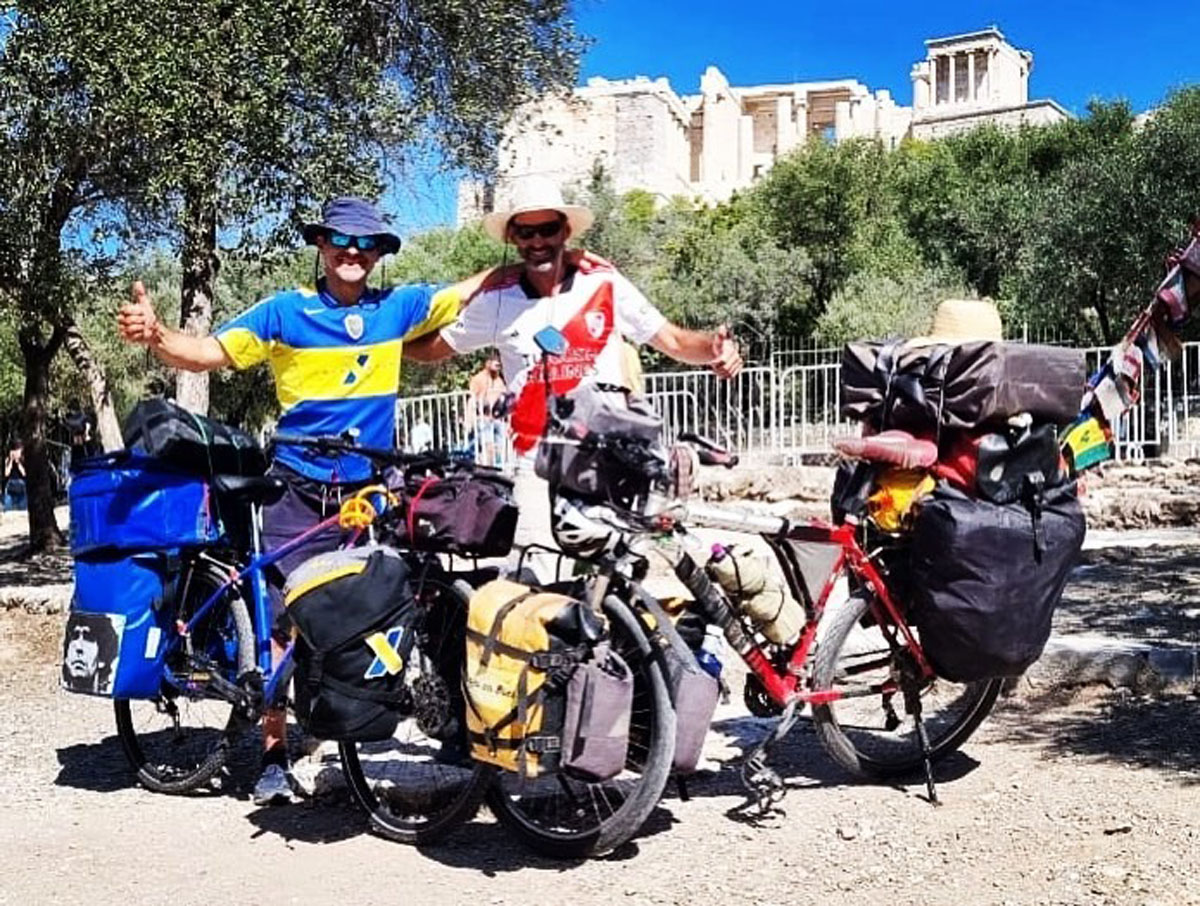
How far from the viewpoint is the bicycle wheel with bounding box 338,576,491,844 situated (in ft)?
12.3

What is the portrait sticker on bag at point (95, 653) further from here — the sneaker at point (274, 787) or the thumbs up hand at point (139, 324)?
the thumbs up hand at point (139, 324)

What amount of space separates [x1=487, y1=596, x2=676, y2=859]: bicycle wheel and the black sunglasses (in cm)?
148

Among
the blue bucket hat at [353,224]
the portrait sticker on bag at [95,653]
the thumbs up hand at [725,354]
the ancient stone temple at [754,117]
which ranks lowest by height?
the portrait sticker on bag at [95,653]

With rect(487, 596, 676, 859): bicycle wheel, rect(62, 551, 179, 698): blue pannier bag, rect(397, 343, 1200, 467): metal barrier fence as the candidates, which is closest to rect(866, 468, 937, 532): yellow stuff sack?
rect(487, 596, 676, 859): bicycle wheel

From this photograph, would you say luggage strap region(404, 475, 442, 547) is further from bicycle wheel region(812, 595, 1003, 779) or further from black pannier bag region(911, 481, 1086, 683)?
black pannier bag region(911, 481, 1086, 683)

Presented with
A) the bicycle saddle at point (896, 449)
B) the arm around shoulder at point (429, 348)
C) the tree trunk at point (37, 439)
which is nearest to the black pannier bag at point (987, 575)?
the bicycle saddle at point (896, 449)

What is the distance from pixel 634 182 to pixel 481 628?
230ft

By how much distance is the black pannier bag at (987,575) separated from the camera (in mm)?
3738

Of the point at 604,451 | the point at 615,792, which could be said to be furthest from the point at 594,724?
the point at 604,451

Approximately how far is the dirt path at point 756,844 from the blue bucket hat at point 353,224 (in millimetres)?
1839

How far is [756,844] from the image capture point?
3689 mm

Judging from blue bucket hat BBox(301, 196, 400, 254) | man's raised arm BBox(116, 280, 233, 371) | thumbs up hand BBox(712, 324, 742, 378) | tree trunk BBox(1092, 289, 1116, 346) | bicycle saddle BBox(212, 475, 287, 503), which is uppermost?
tree trunk BBox(1092, 289, 1116, 346)

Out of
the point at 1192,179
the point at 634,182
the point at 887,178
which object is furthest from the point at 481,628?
the point at 634,182

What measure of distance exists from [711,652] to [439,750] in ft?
2.96
